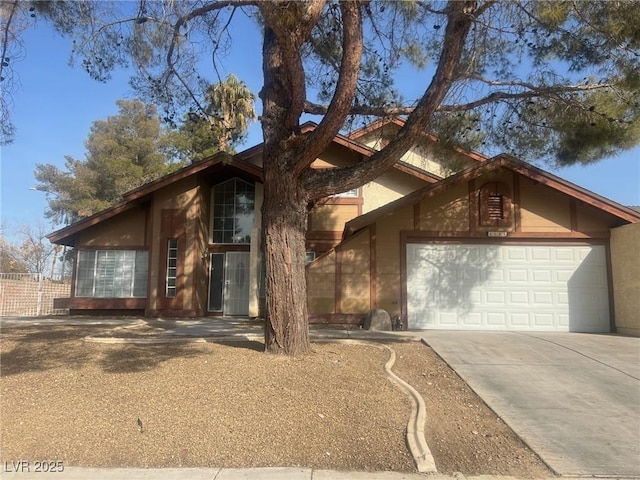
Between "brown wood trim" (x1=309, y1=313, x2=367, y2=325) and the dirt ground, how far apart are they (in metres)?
4.94

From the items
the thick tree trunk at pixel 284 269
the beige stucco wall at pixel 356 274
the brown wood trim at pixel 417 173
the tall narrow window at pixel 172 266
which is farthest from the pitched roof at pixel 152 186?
the thick tree trunk at pixel 284 269

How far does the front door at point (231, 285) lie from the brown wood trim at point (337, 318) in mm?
3963

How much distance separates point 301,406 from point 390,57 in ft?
23.8

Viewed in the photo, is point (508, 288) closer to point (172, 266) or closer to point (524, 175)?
point (524, 175)

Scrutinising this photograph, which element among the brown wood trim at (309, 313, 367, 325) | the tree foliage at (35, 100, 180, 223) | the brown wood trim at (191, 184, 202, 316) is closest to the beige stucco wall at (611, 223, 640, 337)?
the brown wood trim at (309, 313, 367, 325)

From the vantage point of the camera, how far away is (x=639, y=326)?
38.1 feet

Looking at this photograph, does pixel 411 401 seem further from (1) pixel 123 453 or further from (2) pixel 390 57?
(2) pixel 390 57

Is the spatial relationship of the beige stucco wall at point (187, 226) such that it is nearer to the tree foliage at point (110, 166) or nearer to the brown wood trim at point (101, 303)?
the brown wood trim at point (101, 303)

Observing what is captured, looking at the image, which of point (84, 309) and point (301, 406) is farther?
point (84, 309)

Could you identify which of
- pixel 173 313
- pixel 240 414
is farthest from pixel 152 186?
pixel 240 414

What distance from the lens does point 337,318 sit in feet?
43.1

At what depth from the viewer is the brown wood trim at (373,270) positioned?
13172mm

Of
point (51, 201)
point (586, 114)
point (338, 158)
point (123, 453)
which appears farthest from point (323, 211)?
point (51, 201)

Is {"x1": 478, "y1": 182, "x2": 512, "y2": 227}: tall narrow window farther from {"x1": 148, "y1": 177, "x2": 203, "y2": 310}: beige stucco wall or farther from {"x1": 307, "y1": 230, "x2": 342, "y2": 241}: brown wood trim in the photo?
{"x1": 148, "y1": 177, "x2": 203, "y2": 310}: beige stucco wall
